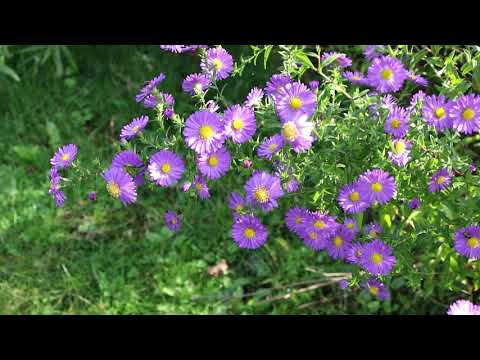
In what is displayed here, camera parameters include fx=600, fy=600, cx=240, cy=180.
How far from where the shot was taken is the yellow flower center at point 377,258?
4.04ft

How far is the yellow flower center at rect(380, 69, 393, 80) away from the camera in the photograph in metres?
1.19

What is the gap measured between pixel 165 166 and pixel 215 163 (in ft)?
0.32

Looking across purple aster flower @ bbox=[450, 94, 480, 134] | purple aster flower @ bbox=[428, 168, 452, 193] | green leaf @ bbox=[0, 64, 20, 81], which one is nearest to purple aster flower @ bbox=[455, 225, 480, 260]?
purple aster flower @ bbox=[428, 168, 452, 193]

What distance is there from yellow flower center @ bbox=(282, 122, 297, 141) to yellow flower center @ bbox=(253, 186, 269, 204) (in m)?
0.13

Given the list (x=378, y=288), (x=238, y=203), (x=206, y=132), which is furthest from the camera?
(x=378, y=288)

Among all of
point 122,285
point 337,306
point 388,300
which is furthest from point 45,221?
point 388,300

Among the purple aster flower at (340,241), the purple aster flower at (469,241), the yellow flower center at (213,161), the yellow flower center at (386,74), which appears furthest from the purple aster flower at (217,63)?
the purple aster flower at (469,241)

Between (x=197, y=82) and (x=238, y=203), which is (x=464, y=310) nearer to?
(x=238, y=203)

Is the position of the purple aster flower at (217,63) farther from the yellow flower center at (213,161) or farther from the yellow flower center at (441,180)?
the yellow flower center at (441,180)

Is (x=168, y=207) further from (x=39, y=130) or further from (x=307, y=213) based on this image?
(x=307, y=213)

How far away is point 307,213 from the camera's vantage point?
130 centimetres

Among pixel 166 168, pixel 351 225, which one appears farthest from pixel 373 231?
pixel 166 168

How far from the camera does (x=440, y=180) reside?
1233mm

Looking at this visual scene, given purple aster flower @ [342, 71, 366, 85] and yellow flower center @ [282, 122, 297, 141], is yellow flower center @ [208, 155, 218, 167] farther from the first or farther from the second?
purple aster flower @ [342, 71, 366, 85]
